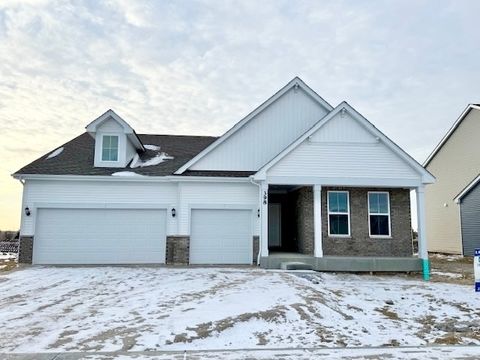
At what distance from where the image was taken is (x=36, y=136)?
776 inches

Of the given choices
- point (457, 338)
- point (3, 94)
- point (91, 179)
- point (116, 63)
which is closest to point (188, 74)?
point (116, 63)

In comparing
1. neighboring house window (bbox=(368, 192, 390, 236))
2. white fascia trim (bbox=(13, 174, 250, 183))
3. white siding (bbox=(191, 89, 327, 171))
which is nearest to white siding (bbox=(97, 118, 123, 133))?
white fascia trim (bbox=(13, 174, 250, 183))

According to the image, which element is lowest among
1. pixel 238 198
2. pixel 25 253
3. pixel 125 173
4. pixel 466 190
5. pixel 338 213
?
pixel 25 253

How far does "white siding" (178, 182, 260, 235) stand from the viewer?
50.4ft

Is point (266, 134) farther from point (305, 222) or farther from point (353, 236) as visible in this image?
point (353, 236)

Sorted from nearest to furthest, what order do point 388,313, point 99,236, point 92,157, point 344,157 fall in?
point 388,313, point 344,157, point 99,236, point 92,157

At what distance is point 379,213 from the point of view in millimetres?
15008

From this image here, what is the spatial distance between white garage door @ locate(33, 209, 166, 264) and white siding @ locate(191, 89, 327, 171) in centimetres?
307

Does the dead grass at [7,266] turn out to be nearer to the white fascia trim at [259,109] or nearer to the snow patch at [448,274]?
the white fascia trim at [259,109]

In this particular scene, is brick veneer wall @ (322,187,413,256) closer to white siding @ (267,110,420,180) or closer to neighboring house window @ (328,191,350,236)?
neighboring house window @ (328,191,350,236)

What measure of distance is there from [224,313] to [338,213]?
859cm

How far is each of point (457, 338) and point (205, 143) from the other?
15322mm

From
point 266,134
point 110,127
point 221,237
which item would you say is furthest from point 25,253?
point 266,134

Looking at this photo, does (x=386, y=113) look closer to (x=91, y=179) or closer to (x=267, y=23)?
(x=267, y=23)
